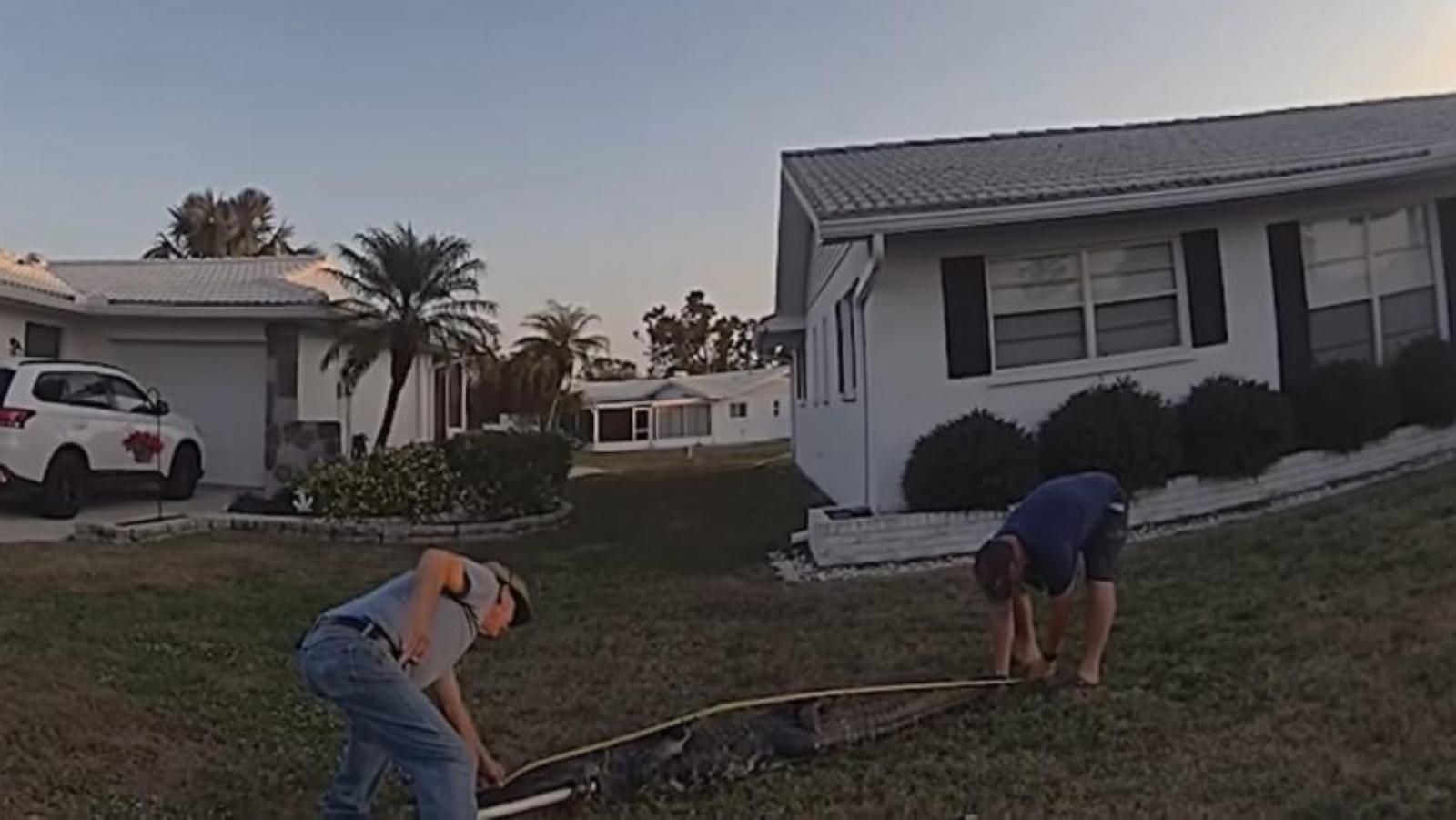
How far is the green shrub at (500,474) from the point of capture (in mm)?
13359

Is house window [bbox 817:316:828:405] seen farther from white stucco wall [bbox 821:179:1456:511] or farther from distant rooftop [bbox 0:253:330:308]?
distant rooftop [bbox 0:253:330:308]

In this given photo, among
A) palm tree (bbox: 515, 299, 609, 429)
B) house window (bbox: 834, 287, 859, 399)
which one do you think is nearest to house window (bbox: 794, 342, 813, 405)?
house window (bbox: 834, 287, 859, 399)

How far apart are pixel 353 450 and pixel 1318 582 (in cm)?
1440

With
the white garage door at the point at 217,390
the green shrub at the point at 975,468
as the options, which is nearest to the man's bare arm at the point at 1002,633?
the green shrub at the point at 975,468

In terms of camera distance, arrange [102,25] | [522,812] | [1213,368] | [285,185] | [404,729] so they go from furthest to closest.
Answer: [285,185]
[102,25]
[1213,368]
[522,812]
[404,729]

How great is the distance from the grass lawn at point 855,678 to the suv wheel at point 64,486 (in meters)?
2.36

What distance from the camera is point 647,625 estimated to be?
782 centimetres

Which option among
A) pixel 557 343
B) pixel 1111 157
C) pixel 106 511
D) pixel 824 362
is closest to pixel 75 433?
pixel 106 511

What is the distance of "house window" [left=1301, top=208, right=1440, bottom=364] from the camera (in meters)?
11.6

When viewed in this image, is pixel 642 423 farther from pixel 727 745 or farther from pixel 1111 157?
pixel 727 745

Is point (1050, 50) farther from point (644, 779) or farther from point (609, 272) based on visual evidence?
point (609, 272)

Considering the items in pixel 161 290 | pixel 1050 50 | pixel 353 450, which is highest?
pixel 1050 50

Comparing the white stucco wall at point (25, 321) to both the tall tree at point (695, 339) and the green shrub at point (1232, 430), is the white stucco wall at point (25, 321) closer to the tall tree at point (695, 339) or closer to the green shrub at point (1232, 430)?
the green shrub at point (1232, 430)

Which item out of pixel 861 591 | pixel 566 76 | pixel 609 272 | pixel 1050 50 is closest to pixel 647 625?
pixel 861 591
